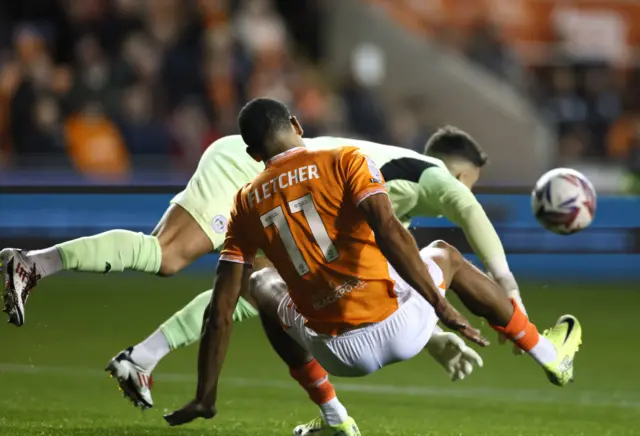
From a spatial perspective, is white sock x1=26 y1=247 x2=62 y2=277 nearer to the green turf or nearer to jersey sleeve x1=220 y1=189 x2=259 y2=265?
the green turf

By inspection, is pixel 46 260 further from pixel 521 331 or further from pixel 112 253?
pixel 521 331

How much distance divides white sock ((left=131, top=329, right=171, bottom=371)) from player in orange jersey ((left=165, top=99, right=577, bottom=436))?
0.78 meters

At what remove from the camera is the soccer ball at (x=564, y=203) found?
25.0ft

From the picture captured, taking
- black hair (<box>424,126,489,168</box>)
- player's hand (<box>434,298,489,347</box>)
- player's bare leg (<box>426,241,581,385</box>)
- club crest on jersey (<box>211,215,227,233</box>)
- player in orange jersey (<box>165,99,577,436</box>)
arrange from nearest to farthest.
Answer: player's hand (<box>434,298,489,347</box>) → player in orange jersey (<box>165,99,577,436</box>) → player's bare leg (<box>426,241,581,385</box>) → club crest on jersey (<box>211,215,227,233</box>) → black hair (<box>424,126,489,168</box>)

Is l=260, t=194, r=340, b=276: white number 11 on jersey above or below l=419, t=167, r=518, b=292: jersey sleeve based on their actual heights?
above

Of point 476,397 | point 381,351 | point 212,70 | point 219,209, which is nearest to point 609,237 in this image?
point 212,70

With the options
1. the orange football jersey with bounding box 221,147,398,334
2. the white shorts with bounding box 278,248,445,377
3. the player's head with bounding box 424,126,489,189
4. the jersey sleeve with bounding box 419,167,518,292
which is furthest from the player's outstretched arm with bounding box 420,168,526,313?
the orange football jersey with bounding box 221,147,398,334

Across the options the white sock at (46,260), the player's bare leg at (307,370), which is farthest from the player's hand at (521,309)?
the white sock at (46,260)

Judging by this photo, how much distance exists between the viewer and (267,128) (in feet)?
18.7

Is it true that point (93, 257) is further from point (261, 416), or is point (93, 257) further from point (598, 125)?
point (598, 125)

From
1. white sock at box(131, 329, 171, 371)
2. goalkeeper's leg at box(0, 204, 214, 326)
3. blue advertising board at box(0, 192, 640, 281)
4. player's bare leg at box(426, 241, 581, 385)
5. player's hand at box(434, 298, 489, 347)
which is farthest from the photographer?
blue advertising board at box(0, 192, 640, 281)

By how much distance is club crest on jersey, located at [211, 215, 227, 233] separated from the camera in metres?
7.33

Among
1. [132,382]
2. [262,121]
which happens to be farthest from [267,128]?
[132,382]

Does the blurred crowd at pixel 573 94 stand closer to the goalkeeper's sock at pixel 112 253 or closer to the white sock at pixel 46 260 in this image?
the goalkeeper's sock at pixel 112 253
